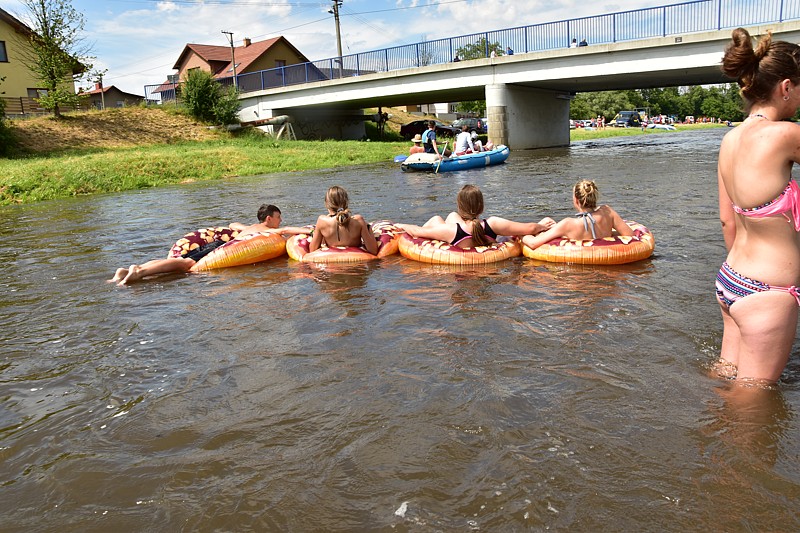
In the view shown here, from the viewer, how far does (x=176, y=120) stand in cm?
3694

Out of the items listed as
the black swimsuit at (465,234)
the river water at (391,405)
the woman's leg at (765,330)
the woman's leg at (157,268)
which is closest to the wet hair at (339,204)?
the river water at (391,405)

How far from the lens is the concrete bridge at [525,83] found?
84.6 feet

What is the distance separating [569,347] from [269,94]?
40.2 meters

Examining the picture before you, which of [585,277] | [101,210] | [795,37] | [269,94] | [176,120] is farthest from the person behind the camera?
[269,94]

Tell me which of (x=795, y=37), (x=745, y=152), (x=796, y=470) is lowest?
(x=796, y=470)

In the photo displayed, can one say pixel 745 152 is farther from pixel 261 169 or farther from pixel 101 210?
pixel 261 169

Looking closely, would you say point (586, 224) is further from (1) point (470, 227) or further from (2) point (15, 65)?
(2) point (15, 65)

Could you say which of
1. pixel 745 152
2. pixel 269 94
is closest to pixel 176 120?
pixel 269 94

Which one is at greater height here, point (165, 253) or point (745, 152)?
point (745, 152)

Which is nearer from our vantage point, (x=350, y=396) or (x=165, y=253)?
(x=350, y=396)

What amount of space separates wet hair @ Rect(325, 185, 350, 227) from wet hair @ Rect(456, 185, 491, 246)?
141 centimetres

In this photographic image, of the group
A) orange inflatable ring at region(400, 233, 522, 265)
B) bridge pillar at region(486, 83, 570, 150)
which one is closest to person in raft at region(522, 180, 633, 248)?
orange inflatable ring at region(400, 233, 522, 265)

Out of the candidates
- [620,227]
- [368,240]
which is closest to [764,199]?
[620,227]

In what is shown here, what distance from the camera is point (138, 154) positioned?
24.9 m
